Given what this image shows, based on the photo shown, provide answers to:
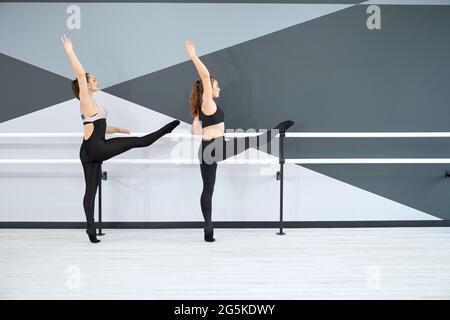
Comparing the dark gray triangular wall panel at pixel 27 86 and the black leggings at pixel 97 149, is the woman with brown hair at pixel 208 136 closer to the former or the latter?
the black leggings at pixel 97 149

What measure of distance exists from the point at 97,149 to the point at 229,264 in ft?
4.44

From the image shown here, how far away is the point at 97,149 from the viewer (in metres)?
3.57

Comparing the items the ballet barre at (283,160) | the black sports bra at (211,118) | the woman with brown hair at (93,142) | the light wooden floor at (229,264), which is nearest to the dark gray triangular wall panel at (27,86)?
the ballet barre at (283,160)

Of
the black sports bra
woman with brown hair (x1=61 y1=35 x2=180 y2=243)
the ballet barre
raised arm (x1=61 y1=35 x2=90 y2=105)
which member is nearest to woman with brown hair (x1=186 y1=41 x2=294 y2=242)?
the black sports bra

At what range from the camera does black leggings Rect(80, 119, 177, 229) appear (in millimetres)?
3576

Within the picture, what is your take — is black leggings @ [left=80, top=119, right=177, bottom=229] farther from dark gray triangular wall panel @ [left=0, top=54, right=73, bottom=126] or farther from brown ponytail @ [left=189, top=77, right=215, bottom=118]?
dark gray triangular wall panel @ [left=0, top=54, right=73, bottom=126]

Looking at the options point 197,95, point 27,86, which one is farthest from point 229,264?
point 27,86

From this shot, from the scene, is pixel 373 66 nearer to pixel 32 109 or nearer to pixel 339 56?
pixel 339 56

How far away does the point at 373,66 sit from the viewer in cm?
424

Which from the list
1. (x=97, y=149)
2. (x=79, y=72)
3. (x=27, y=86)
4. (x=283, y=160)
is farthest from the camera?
(x=27, y=86)

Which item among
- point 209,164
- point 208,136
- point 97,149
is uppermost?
point 208,136

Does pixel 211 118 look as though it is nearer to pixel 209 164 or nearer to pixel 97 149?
pixel 209 164

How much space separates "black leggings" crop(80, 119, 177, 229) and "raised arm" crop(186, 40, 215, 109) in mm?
365

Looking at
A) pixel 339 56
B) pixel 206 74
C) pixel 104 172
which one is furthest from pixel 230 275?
pixel 339 56
